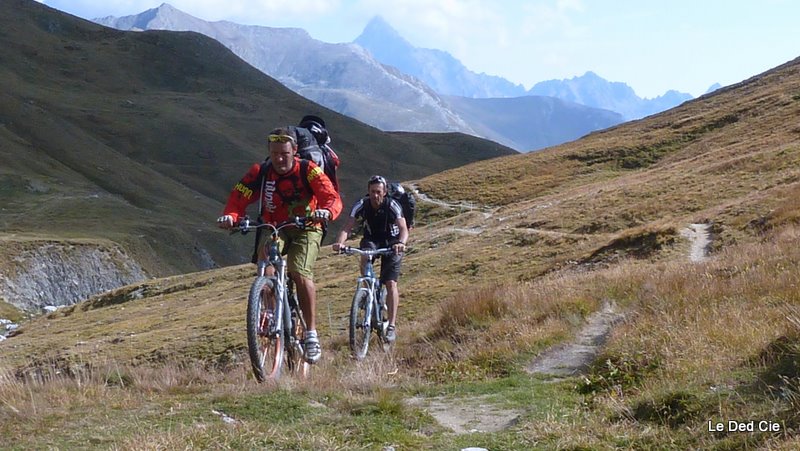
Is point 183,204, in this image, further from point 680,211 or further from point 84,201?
point 680,211

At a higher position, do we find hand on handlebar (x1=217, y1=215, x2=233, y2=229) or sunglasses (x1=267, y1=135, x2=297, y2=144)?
sunglasses (x1=267, y1=135, x2=297, y2=144)

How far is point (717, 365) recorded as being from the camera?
6074 millimetres

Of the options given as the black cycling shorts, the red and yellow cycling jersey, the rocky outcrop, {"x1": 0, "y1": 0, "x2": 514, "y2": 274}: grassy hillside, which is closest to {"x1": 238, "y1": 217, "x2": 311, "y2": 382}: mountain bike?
the red and yellow cycling jersey

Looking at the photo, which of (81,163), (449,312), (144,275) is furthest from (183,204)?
(449,312)

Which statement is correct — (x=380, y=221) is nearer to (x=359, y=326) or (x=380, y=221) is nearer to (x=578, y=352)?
(x=359, y=326)

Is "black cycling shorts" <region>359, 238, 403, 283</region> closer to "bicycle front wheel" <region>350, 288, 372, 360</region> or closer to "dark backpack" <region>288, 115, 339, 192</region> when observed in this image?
"bicycle front wheel" <region>350, 288, 372, 360</region>

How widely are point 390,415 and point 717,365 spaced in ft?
9.13

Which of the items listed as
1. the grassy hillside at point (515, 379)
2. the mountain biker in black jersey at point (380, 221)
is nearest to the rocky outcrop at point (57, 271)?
the grassy hillside at point (515, 379)

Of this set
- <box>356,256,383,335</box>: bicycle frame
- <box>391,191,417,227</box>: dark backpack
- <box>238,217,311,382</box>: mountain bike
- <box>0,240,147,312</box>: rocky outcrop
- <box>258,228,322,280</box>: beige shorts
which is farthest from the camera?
<box>0,240,147,312</box>: rocky outcrop

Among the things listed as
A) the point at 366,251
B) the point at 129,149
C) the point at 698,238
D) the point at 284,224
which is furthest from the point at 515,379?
the point at 129,149

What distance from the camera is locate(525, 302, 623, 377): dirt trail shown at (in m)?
8.16

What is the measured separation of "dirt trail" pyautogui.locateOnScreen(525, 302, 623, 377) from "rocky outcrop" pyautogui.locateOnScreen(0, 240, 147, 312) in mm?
54347

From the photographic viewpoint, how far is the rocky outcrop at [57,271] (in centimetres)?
5597

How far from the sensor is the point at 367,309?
35.4 feet
